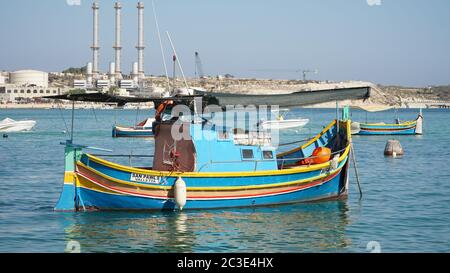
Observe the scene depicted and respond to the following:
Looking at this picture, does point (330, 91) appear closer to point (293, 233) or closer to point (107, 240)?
point (293, 233)

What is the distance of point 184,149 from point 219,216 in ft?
8.09

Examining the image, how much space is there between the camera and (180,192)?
2202 cm

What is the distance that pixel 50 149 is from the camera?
51.1 m

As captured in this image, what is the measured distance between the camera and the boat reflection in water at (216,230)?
18.8m

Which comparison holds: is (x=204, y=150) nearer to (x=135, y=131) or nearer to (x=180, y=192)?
(x=180, y=192)

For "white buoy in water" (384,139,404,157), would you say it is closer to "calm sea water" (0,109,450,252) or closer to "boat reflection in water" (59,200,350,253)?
"calm sea water" (0,109,450,252)

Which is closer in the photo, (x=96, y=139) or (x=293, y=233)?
(x=293, y=233)

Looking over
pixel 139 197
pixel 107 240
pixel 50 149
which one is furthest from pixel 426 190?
pixel 50 149

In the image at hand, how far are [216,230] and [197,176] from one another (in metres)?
2.32

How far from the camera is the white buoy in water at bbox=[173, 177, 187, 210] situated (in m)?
21.9

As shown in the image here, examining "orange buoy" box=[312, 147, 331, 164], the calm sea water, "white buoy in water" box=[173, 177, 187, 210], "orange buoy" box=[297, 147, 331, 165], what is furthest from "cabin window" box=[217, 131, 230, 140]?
"orange buoy" box=[312, 147, 331, 164]

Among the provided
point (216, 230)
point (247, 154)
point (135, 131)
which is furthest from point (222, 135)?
point (135, 131)

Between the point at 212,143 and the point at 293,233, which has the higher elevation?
the point at 212,143
